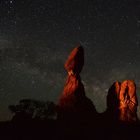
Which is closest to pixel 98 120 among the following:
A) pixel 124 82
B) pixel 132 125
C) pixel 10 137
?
pixel 132 125

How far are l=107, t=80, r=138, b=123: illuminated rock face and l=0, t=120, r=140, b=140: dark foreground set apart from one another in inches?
148

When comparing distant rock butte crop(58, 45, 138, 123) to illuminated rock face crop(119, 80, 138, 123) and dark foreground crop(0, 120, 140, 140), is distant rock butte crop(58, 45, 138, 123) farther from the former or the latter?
dark foreground crop(0, 120, 140, 140)

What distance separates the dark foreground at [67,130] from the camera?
2524 inches

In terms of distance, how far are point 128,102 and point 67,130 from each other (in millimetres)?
19365

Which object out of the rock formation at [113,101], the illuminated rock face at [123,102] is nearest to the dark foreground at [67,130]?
the illuminated rock face at [123,102]

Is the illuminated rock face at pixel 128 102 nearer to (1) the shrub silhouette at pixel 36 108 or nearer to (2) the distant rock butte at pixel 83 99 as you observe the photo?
(2) the distant rock butte at pixel 83 99

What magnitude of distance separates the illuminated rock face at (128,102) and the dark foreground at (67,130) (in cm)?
340

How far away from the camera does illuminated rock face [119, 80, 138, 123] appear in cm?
7638

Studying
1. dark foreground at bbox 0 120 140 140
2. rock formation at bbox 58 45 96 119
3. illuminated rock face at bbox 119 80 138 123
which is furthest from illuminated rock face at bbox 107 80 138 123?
rock formation at bbox 58 45 96 119

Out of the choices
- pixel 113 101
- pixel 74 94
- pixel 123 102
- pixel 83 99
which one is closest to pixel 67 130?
pixel 74 94

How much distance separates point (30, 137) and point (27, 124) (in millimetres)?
4994

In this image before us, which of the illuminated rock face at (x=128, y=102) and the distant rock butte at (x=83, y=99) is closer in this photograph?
the distant rock butte at (x=83, y=99)

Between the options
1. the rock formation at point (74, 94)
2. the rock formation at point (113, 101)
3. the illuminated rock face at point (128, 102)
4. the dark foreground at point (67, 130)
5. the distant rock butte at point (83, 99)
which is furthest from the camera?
the rock formation at point (113, 101)

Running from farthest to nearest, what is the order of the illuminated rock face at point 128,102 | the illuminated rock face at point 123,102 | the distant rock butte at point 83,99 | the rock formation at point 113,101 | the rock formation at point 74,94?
the rock formation at point 113,101 < the illuminated rock face at point 123,102 < the illuminated rock face at point 128,102 < the distant rock butte at point 83,99 < the rock formation at point 74,94
